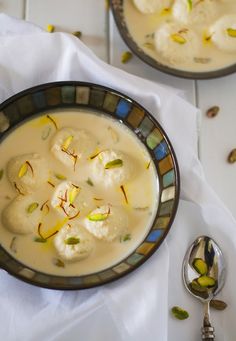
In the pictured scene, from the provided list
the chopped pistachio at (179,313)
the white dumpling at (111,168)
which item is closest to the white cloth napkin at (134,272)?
the chopped pistachio at (179,313)

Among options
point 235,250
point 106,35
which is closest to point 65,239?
point 235,250

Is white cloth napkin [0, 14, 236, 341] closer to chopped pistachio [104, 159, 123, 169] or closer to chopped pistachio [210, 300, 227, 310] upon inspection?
chopped pistachio [210, 300, 227, 310]

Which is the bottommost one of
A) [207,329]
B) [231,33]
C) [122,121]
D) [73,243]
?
[207,329]

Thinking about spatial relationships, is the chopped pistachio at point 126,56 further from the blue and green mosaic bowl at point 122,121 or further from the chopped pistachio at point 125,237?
the chopped pistachio at point 125,237

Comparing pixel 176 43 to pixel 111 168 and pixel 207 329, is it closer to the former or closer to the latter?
pixel 111 168

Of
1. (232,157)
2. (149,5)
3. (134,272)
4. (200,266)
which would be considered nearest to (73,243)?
(134,272)

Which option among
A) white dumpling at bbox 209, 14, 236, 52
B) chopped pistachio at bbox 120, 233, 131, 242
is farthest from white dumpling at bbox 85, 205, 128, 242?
white dumpling at bbox 209, 14, 236, 52
